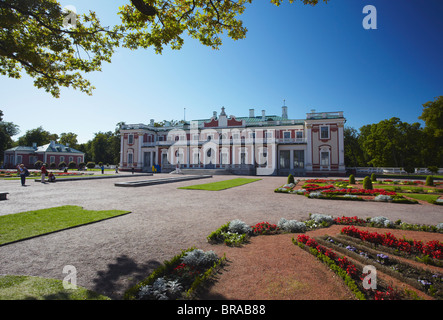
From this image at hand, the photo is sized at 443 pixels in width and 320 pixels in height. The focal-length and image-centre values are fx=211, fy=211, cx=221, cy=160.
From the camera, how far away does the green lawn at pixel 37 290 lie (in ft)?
9.03

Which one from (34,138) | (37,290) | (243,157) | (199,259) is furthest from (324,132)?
(34,138)

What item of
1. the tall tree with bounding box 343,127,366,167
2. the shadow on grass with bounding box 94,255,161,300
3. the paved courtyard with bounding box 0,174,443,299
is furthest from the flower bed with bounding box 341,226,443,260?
the tall tree with bounding box 343,127,366,167

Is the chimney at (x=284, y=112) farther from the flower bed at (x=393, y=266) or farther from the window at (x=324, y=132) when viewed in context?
the flower bed at (x=393, y=266)

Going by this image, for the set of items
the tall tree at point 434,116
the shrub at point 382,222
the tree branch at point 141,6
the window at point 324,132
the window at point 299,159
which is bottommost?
the shrub at point 382,222

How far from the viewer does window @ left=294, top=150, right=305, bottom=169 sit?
36.3 metres

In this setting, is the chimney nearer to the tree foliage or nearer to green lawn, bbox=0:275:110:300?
the tree foliage

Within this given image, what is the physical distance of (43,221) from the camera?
630cm

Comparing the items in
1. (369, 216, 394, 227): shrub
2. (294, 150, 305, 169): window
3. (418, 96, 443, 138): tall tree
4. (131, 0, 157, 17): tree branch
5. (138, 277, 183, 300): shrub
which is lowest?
(369, 216, 394, 227): shrub

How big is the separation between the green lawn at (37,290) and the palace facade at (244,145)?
33.1m

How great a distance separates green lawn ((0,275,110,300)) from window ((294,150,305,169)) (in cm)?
3695

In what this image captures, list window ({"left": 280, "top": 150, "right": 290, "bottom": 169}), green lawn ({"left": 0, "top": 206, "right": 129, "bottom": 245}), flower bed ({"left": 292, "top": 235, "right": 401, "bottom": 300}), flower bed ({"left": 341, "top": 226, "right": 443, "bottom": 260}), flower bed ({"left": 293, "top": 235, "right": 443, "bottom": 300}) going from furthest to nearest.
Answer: window ({"left": 280, "top": 150, "right": 290, "bottom": 169}), green lawn ({"left": 0, "top": 206, "right": 129, "bottom": 245}), flower bed ({"left": 341, "top": 226, "right": 443, "bottom": 260}), flower bed ({"left": 293, "top": 235, "right": 443, "bottom": 300}), flower bed ({"left": 292, "top": 235, "right": 401, "bottom": 300})

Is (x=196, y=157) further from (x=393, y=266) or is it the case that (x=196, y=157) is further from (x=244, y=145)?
(x=393, y=266)

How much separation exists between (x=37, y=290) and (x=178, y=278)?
6.29 feet

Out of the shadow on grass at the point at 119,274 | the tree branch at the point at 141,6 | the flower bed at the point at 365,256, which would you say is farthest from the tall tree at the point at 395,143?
the shadow on grass at the point at 119,274
